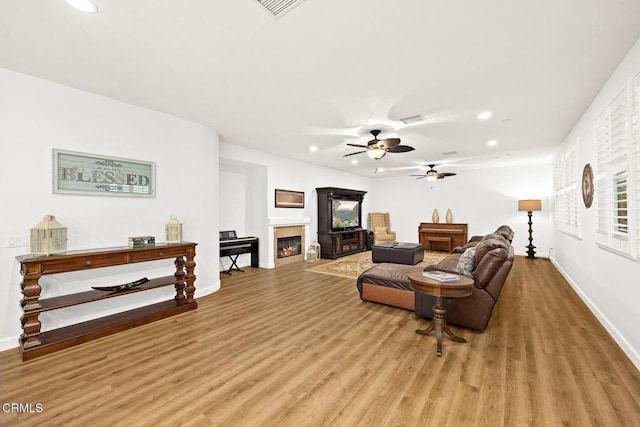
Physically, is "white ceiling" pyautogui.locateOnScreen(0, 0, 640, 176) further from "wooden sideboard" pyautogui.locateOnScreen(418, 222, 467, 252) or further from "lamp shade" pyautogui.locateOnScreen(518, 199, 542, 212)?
"wooden sideboard" pyautogui.locateOnScreen(418, 222, 467, 252)

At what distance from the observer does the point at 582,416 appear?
1747mm

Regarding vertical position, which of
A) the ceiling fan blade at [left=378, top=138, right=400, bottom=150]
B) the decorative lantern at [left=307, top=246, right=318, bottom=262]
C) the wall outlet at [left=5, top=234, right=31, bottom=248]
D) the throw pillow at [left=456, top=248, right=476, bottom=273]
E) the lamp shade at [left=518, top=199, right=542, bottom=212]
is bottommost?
the decorative lantern at [left=307, top=246, right=318, bottom=262]

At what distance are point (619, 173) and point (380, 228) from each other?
7280 millimetres

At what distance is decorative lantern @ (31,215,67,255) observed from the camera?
2662 mm

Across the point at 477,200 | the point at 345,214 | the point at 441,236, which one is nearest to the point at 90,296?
the point at 345,214

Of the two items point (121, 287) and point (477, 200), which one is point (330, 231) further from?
point (121, 287)

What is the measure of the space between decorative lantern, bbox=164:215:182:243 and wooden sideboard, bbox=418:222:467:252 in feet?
25.2

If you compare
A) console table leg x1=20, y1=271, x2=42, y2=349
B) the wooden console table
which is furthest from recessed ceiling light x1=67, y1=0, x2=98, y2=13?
console table leg x1=20, y1=271, x2=42, y2=349

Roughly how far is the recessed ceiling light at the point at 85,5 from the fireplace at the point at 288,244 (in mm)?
4966

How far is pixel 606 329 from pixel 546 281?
95.1 inches

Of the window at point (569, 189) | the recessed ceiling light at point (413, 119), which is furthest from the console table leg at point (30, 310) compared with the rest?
the window at point (569, 189)

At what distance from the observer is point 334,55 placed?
243 cm

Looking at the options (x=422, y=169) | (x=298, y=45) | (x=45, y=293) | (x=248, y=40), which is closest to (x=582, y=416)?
(x=298, y=45)

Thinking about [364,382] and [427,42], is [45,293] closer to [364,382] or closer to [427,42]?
[364,382]
